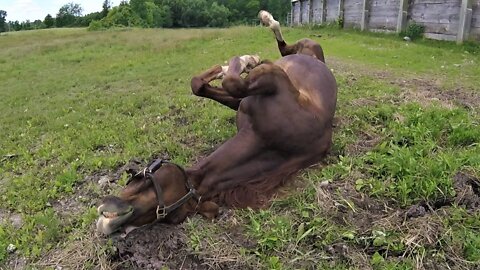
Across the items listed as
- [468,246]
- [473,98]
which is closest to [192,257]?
[468,246]

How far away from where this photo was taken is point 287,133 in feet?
10.7

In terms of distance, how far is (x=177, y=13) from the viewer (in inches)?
2761

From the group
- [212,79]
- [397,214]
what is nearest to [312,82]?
[212,79]

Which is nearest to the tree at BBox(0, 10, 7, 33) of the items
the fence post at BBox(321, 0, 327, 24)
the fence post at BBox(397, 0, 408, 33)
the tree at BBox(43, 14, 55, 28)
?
the tree at BBox(43, 14, 55, 28)

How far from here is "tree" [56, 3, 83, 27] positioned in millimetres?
77438

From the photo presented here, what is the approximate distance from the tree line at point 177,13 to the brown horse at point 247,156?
50.7m

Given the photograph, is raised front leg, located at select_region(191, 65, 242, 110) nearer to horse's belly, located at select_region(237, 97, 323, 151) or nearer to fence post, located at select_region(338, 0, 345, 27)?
horse's belly, located at select_region(237, 97, 323, 151)

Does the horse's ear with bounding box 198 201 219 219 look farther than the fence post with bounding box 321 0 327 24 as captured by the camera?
No

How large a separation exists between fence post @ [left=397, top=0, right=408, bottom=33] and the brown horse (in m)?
9.16

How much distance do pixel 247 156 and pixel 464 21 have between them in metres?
8.13

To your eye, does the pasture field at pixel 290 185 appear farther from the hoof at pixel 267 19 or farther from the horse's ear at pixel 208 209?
the hoof at pixel 267 19

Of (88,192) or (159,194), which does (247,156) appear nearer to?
(159,194)

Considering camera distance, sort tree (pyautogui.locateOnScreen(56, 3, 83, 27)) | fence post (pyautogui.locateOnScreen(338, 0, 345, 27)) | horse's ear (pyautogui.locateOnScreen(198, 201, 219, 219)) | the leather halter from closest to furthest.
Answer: the leather halter < horse's ear (pyautogui.locateOnScreen(198, 201, 219, 219)) < fence post (pyautogui.locateOnScreen(338, 0, 345, 27)) < tree (pyautogui.locateOnScreen(56, 3, 83, 27))

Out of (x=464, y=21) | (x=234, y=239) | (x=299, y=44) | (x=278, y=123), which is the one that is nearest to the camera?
(x=234, y=239)
